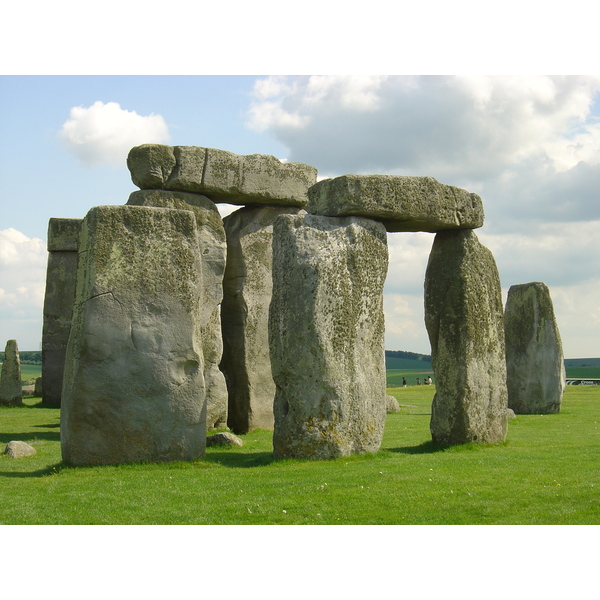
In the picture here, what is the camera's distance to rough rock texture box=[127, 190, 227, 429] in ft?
51.6

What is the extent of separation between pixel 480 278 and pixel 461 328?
2.92 ft

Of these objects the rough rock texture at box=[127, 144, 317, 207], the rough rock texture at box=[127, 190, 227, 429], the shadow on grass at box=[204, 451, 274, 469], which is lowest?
the shadow on grass at box=[204, 451, 274, 469]

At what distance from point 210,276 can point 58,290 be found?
8946 mm

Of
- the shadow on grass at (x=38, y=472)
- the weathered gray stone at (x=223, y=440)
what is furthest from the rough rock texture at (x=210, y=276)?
the shadow on grass at (x=38, y=472)

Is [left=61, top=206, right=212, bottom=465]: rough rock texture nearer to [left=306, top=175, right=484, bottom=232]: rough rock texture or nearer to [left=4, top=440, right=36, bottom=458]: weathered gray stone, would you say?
[left=4, top=440, right=36, bottom=458]: weathered gray stone

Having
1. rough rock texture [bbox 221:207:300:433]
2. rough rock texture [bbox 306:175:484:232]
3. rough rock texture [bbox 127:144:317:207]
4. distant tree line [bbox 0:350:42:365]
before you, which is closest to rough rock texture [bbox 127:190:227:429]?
rough rock texture [bbox 127:144:317:207]

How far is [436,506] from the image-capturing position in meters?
8.04

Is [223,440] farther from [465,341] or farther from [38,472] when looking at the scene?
[465,341]

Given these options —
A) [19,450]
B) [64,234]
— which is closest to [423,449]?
[19,450]

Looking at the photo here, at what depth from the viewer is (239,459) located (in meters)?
11.5

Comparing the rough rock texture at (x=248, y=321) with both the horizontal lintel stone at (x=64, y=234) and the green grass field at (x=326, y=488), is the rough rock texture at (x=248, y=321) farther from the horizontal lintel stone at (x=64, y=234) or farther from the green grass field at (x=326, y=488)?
the horizontal lintel stone at (x=64, y=234)

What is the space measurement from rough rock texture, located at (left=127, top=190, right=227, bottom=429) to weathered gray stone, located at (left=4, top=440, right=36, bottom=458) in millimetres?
4300

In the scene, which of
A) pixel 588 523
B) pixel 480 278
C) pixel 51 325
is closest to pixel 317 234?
pixel 480 278

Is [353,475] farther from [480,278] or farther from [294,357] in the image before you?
[480,278]
